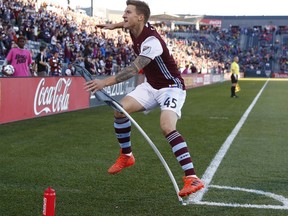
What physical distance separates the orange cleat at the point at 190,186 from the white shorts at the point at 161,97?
33.0 inches

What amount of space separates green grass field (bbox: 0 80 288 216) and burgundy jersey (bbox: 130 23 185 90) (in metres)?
1.27

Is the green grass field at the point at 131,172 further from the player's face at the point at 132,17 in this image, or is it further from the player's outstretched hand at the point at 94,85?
the player's face at the point at 132,17

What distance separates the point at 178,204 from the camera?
17.9ft

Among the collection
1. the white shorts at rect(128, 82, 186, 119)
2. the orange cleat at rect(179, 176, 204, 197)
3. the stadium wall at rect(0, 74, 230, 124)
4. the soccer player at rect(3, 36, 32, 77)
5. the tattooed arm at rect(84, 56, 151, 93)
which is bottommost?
the stadium wall at rect(0, 74, 230, 124)

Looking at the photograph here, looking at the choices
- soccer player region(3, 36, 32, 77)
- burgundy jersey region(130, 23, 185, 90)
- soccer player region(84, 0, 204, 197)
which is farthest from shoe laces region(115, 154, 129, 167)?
soccer player region(3, 36, 32, 77)

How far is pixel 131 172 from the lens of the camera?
7.10m

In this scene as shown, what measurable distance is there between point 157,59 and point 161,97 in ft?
1.53

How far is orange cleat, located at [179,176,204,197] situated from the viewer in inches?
209

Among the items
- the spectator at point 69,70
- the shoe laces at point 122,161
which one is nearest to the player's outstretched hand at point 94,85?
the shoe laces at point 122,161

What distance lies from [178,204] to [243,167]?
2.44 m

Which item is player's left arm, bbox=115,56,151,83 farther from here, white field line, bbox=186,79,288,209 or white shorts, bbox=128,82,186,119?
white field line, bbox=186,79,288,209

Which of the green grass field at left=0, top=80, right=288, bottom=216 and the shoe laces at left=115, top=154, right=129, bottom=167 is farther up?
the shoe laces at left=115, top=154, right=129, bottom=167

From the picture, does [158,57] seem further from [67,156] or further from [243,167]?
[67,156]

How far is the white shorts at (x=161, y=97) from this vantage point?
19.5 feet
